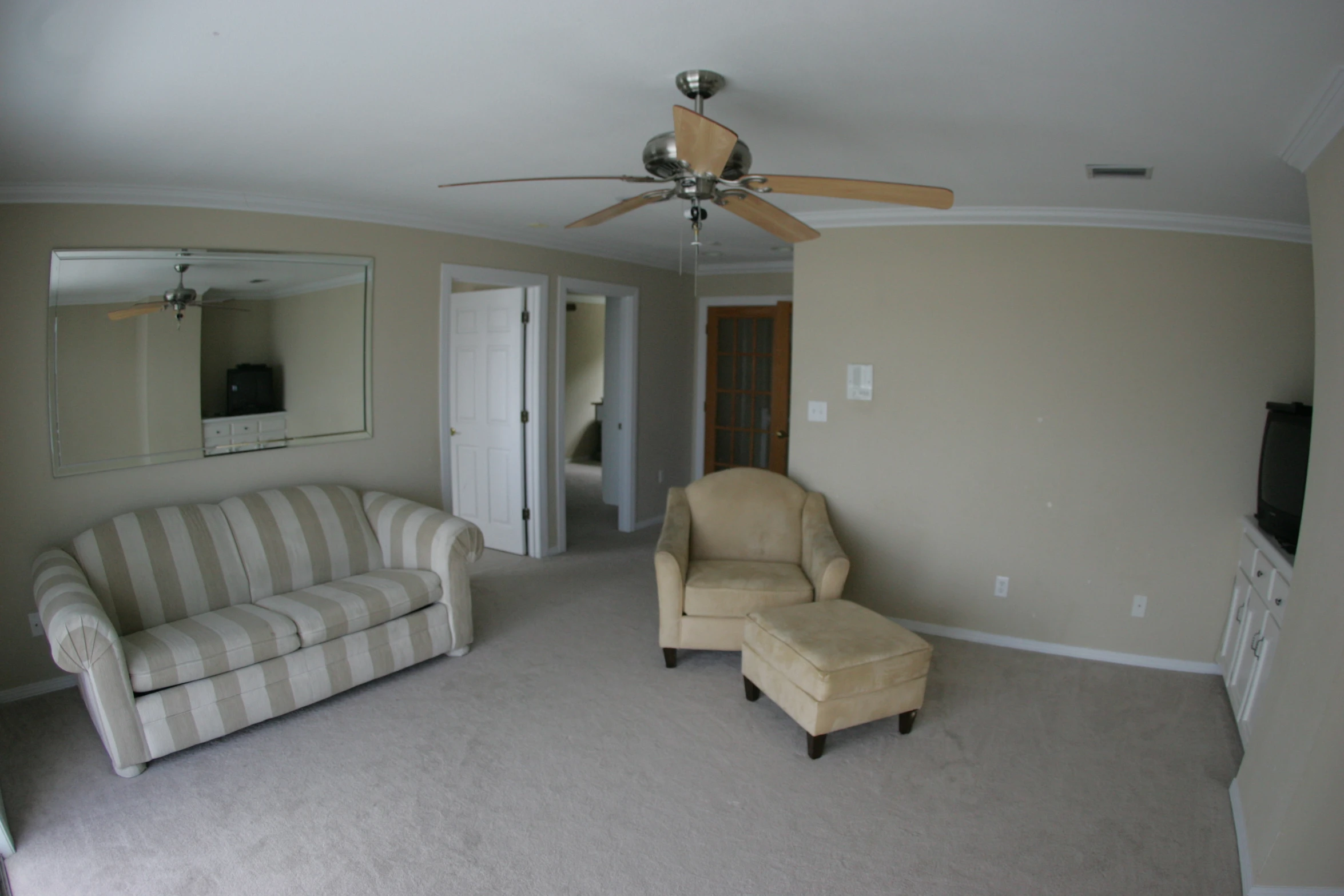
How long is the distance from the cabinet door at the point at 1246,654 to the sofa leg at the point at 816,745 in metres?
1.66

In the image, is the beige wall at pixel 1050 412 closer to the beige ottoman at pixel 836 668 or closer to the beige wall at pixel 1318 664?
the beige ottoman at pixel 836 668

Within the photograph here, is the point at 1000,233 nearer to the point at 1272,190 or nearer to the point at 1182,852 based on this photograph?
A: the point at 1272,190

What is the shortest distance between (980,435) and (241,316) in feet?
12.2

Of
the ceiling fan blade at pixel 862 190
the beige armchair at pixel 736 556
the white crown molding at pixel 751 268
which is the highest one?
the white crown molding at pixel 751 268

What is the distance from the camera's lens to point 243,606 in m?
3.18

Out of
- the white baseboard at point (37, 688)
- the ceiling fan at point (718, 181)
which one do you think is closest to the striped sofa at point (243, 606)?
the white baseboard at point (37, 688)

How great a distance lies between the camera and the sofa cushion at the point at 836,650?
2.69 m

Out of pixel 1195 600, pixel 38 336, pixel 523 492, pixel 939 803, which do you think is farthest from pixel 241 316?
pixel 1195 600

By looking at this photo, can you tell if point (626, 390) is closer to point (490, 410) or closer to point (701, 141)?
point (490, 410)

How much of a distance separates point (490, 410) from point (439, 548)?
6.14ft

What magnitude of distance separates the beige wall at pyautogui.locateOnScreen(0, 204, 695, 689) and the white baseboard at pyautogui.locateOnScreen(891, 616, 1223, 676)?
110 inches

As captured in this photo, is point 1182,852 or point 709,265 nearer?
point 1182,852

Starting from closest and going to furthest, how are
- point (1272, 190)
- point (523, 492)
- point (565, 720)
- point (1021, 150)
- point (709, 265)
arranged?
point (1021, 150), point (1272, 190), point (565, 720), point (523, 492), point (709, 265)

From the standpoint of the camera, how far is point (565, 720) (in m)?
2.99
